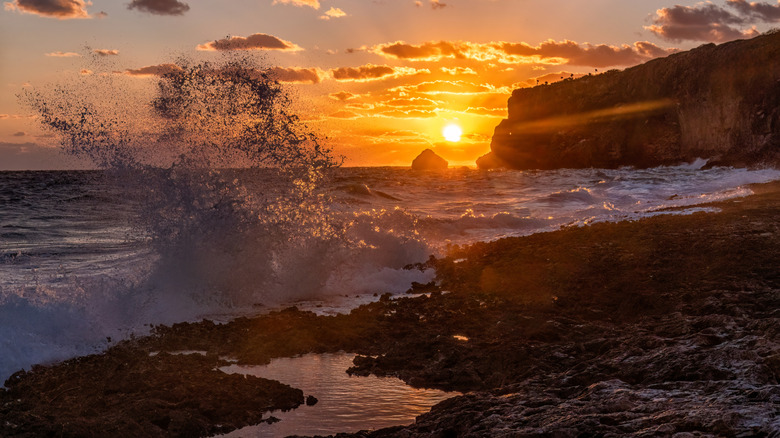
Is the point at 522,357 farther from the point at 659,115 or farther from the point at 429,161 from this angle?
the point at 429,161

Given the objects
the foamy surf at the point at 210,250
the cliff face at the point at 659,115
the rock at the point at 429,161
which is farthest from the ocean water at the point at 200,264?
the rock at the point at 429,161

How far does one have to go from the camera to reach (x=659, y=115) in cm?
5366

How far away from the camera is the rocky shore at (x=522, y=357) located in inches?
137

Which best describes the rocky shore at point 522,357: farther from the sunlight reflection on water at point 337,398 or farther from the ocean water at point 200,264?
the ocean water at point 200,264

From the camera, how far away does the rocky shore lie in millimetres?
3492

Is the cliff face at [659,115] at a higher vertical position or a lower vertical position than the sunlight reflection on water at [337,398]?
higher

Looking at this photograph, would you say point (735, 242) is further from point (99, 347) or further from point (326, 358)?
point (99, 347)

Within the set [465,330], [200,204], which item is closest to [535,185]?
→ [200,204]

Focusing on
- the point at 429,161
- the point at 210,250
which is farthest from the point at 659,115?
the point at 210,250

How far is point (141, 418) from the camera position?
4359 millimetres

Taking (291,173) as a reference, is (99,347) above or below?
below

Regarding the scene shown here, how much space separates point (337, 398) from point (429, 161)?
77990mm

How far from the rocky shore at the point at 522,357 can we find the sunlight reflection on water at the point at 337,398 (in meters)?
0.15

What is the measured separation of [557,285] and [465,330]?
2.10 metres
